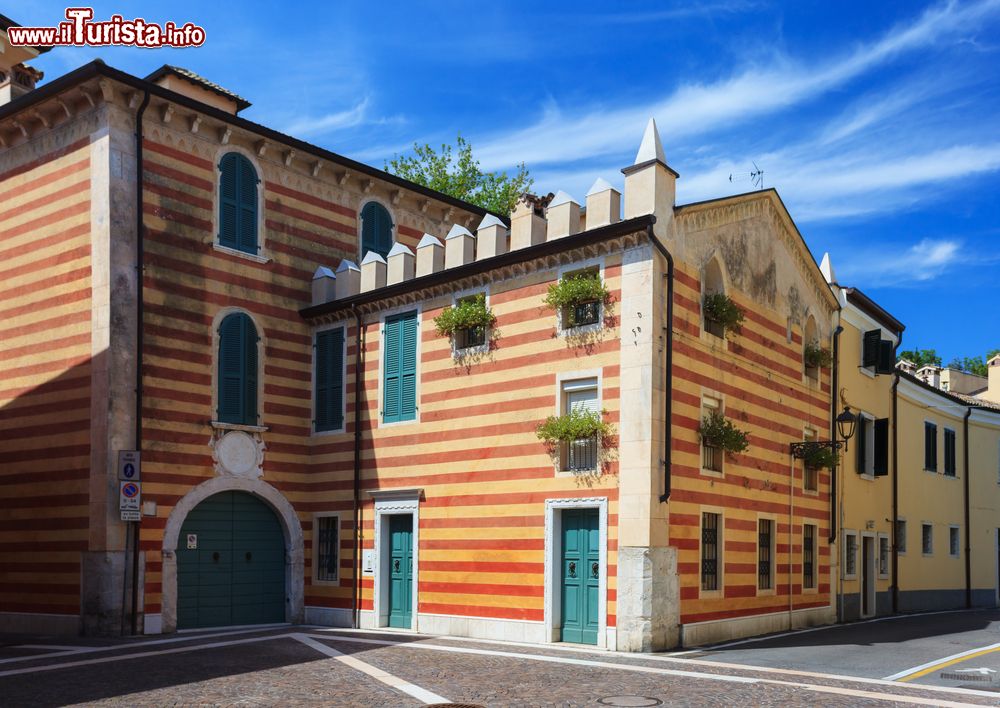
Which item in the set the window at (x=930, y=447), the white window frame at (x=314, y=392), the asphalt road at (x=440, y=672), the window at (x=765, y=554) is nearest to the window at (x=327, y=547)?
the white window frame at (x=314, y=392)

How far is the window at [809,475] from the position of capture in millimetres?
22672

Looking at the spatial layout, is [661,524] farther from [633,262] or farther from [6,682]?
[6,682]

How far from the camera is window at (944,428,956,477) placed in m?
32.3

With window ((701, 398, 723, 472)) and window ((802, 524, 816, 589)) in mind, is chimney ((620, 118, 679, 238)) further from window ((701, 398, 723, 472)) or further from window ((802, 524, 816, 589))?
window ((802, 524, 816, 589))

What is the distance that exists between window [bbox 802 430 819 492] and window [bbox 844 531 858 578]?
254cm

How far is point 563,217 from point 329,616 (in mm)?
9999

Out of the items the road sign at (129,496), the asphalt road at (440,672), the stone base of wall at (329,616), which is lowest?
the stone base of wall at (329,616)

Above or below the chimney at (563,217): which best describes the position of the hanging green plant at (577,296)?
below

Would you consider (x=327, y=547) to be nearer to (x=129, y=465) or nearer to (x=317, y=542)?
(x=317, y=542)

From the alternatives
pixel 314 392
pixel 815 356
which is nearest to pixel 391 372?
pixel 314 392

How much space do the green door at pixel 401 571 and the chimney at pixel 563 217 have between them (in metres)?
6.63

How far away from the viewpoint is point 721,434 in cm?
1850

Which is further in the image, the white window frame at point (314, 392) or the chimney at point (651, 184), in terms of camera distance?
the white window frame at point (314, 392)

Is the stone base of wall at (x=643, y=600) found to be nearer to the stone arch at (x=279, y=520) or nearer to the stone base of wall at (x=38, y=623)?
the stone arch at (x=279, y=520)
